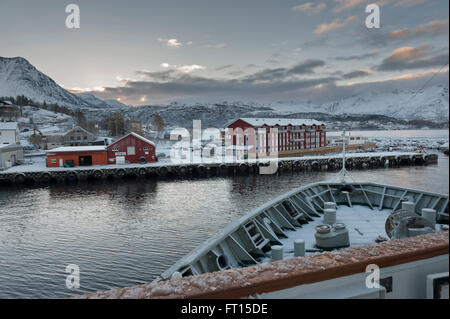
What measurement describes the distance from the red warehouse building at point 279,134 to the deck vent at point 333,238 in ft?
166

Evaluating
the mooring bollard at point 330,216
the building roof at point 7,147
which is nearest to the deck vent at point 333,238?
the mooring bollard at point 330,216

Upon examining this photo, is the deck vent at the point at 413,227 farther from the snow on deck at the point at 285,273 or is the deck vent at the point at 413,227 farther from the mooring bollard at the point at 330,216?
the mooring bollard at the point at 330,216

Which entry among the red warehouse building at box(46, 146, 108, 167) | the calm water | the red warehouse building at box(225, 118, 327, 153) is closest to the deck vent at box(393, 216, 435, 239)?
the calm water

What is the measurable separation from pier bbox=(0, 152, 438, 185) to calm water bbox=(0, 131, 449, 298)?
3764 millimetres

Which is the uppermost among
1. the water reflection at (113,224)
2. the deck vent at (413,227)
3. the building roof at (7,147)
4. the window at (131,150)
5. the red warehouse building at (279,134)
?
the red warehouse building at (279,134)

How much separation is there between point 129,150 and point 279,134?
2914cm

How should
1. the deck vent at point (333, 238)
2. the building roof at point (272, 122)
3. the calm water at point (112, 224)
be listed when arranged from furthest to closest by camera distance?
the building roof at point (272, 122), the calm water at point (112, 224), the deck vent at point (333, 238)

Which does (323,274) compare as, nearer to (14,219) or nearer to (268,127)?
(14,219)

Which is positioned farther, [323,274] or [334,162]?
[334,162]

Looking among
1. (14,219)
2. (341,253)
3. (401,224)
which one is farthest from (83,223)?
(341,253)

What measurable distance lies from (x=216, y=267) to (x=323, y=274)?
5934 millimetres

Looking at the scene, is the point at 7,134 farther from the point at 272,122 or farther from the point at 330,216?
the point at 330,216

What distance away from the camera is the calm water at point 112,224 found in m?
14.5

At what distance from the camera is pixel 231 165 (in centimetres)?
4978
